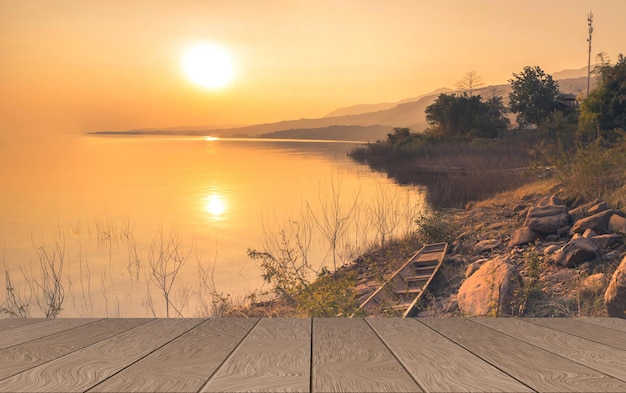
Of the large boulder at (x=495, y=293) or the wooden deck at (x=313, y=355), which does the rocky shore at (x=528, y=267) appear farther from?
the wooden deck at (x=313, y=355)

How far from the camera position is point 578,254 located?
655 cm

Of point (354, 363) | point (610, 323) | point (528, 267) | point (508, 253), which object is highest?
point (354, 363)

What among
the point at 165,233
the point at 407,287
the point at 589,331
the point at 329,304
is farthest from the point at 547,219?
the point at 165,233

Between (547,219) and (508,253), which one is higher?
(547,219)

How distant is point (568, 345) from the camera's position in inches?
89.9

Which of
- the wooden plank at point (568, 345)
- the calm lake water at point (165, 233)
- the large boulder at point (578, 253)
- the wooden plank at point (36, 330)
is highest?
the wooden plank at point (36, 330)

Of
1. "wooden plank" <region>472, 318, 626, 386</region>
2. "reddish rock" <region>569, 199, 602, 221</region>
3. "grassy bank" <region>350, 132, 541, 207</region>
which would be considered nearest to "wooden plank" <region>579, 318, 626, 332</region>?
"wooden plank" <region>472, 318, 626, 386</region>

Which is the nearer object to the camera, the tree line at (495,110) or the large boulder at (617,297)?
the large boulder at (617,297)

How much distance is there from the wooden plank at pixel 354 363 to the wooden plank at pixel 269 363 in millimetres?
54

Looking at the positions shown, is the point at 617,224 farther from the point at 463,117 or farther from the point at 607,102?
the point at 463,117

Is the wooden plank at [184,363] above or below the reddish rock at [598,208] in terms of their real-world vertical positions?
above

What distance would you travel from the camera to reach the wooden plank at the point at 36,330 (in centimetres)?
241

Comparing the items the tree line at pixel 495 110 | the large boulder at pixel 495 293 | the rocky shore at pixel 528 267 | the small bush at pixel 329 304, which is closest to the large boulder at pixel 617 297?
the rocky shore at pixel 528 267

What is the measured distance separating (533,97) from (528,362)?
50.6 meters
